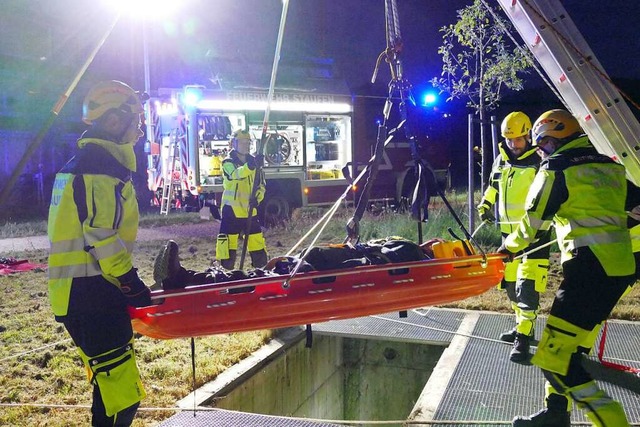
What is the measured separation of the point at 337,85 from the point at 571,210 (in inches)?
383

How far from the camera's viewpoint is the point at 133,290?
8.18 ft

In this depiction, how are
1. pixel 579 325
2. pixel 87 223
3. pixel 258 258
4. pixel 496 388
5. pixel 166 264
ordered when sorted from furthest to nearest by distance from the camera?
pixel 258 258, pixel 496 388, pixel 166 264, pixel 579 325, pixel 87 223

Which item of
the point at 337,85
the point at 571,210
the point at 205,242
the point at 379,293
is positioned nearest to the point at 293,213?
the point at 205,242

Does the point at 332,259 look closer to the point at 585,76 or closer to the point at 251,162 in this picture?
the point at 585,76

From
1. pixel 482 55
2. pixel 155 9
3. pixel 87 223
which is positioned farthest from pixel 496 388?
pixel 155 9

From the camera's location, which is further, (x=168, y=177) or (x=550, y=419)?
(x=168, y=177)

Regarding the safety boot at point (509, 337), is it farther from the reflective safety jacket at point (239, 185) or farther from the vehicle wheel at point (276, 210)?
the vehicle wheel at point (276, 210)

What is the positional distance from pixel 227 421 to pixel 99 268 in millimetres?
1322

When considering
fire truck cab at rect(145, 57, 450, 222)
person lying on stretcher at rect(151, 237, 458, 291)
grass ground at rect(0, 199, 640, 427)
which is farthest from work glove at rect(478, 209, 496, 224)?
fire truck cab at rect(145, 57, 450, 222)

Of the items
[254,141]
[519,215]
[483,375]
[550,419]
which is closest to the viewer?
[550,419]

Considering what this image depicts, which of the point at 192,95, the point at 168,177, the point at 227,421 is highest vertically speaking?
the point at 192,95

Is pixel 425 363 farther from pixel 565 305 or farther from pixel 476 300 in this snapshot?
pixel 565 305

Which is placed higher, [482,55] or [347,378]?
[482,55]

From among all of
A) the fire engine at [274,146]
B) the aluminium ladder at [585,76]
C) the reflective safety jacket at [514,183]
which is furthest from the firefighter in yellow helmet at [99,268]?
the fire engine at [274,146]
